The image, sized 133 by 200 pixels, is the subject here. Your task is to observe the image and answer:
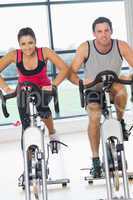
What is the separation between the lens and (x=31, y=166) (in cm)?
258

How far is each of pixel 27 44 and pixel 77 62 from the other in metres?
0.39

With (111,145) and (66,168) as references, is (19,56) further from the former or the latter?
(66,168)

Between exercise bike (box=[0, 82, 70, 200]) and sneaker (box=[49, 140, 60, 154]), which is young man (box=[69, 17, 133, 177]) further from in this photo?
sneaker (box=[49, 140, 60, 154])

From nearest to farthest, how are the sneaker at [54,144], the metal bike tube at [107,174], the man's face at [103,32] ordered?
the metal bike tube at [107,174] < the man's face at [103,32] < the sneaker at [54,144]

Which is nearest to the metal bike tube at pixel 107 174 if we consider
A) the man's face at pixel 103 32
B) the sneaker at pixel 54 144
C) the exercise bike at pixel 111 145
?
the exercise bike at pixel 111 145

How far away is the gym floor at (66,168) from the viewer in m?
3.26

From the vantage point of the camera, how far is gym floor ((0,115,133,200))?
3.26 metres

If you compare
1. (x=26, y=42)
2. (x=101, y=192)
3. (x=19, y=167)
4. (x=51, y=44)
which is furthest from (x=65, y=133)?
(x=26, y=42)

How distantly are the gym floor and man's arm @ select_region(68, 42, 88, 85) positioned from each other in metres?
0.94

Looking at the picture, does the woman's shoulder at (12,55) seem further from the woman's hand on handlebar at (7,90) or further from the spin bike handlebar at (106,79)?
the spin bike handlebar at (106,79)

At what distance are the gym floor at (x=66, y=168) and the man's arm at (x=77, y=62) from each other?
944 mm

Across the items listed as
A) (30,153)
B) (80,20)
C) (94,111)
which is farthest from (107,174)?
(80,20)

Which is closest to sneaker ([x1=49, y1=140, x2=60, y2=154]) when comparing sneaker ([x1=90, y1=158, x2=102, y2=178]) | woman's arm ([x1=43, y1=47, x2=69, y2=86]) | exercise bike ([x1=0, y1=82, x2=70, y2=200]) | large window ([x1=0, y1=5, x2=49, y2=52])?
sneaker ([x1=90, y1=158, x2=102, y2=178])

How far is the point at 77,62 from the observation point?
9.48 feet
